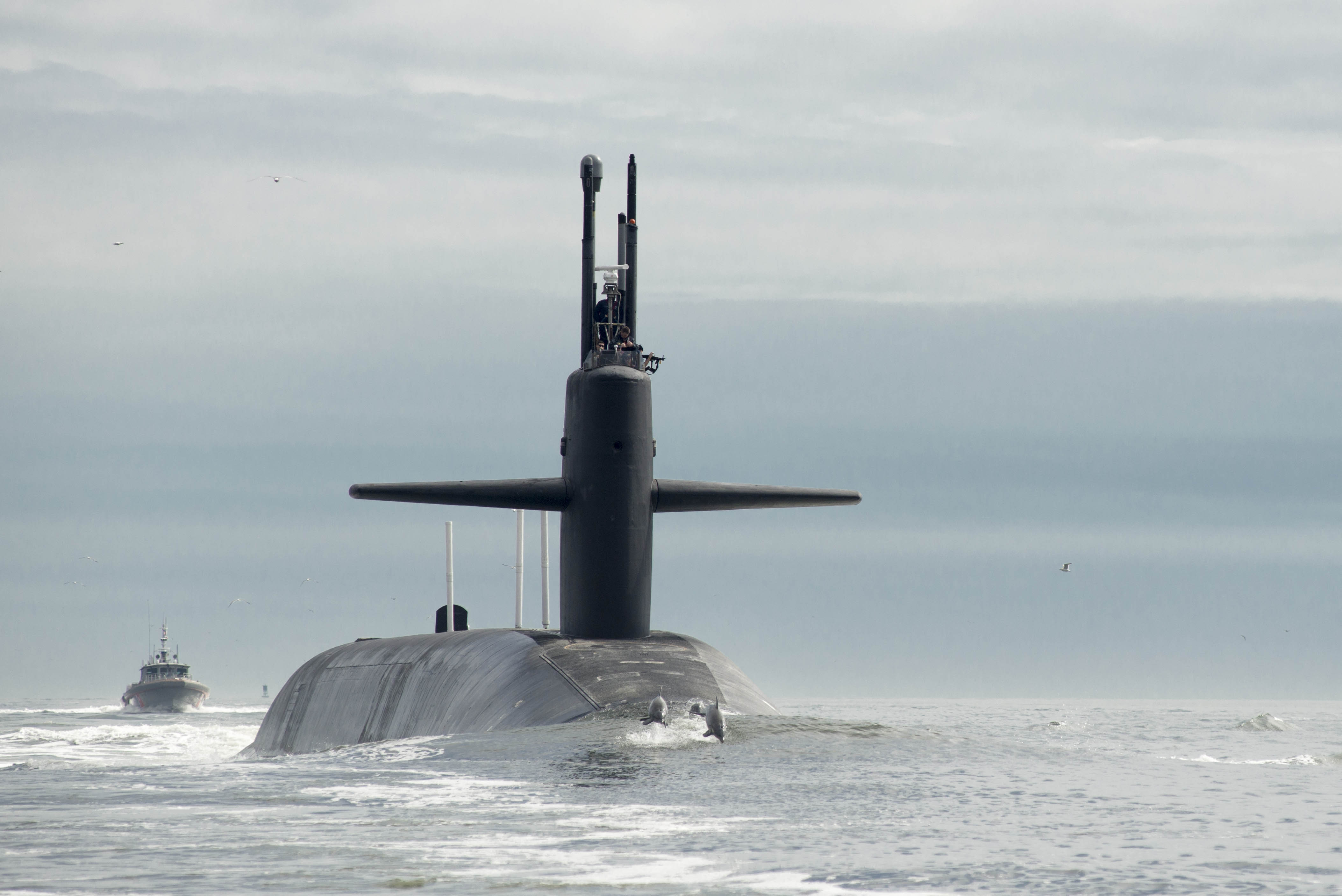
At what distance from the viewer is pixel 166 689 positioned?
116 m

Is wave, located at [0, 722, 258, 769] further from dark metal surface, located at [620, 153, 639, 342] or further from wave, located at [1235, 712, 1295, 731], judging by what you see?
wave, located at [1235, 712, 1295, 731]

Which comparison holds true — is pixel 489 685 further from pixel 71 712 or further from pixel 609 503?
pixel 71 712

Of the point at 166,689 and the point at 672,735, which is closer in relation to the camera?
the point at 672,735

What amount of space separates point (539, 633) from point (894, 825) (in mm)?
12275

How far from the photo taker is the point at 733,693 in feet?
67.5

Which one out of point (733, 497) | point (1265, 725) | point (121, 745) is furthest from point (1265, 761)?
point (1265, 725)

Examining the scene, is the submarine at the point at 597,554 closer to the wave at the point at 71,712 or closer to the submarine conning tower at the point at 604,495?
the submarine conning tower at the point at 604,495

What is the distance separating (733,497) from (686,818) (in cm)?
1108

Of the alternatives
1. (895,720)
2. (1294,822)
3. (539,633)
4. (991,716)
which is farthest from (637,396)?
(991,716)

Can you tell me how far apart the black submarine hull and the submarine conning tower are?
1.86 feet

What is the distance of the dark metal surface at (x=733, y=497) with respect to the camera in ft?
72.1

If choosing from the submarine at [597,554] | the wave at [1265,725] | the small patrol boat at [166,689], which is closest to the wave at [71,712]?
the small patrol boat at [166,689]

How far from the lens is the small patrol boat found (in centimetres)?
11631

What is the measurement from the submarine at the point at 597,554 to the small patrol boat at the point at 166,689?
98701mm
